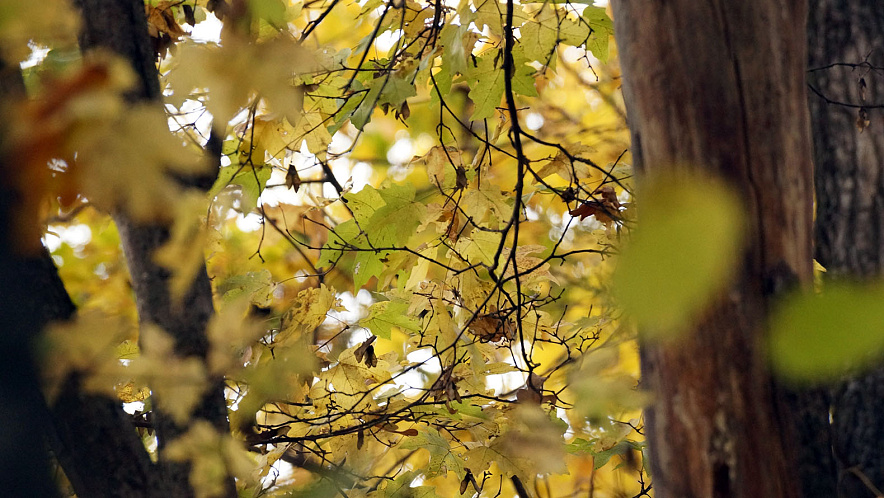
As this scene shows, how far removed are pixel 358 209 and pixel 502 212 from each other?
42 centimetres

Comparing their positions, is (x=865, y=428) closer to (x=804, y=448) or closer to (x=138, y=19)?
(x=804, y=448)

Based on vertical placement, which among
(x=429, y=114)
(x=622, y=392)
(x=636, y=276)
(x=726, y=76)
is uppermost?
(x=429, y=114)

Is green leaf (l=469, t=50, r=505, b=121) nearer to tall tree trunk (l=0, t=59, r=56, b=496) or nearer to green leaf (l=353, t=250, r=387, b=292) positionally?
green leaf (l=353, t=250, r=387, b=292)

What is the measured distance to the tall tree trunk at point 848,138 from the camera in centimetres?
192

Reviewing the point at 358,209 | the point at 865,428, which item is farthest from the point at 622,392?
the point at 865,428

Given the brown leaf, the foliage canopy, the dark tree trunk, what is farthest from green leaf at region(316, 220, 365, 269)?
the dark tree trunk

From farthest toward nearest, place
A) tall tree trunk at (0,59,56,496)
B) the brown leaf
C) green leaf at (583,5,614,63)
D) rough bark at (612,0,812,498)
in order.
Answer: green leaf at (583,5,614,63) → the brown leaf → rough bark at (612,0,812,498) → tall tree trunk at (0,59,56,496)

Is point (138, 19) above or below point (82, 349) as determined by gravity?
above

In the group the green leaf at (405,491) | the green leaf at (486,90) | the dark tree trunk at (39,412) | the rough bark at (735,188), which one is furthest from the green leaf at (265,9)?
the green leaf at (405,491)

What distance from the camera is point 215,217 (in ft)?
6.35

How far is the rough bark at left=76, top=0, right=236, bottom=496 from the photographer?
138cm

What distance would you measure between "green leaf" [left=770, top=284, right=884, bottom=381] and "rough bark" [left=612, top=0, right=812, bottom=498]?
316 mm

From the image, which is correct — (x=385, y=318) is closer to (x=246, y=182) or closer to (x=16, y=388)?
(x=246, y=182)

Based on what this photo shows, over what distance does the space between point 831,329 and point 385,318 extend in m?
1.36
